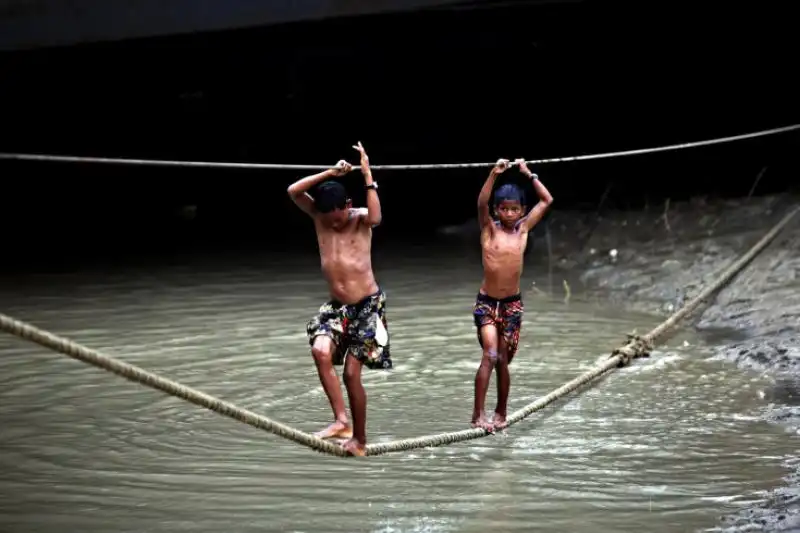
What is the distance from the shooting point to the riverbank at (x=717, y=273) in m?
6.11

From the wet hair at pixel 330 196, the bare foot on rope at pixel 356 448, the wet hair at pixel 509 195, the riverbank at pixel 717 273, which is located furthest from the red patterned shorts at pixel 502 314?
the riverbank at pixel 717 273

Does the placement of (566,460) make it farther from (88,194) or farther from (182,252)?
(88,194)

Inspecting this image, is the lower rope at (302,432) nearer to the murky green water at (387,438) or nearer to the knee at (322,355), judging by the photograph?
the murky green water at (387,438)

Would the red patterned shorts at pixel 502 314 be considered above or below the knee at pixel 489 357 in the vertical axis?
above

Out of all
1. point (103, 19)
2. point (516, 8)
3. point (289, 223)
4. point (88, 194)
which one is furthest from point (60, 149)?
point (516, 8)

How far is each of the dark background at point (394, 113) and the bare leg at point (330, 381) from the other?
26.4ft

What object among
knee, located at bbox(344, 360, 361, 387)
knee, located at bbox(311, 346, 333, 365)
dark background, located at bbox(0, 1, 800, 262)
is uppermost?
dark background, located at bbox(0, 1, 800, 262)

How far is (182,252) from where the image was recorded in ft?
43.8

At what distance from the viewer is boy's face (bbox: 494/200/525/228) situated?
5.28 m

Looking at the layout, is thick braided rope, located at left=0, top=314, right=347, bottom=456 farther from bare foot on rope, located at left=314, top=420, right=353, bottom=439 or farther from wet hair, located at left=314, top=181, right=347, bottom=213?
wet hair, located at left=314, top=181, right=347, bottom=213

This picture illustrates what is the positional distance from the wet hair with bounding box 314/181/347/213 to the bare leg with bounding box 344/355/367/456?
699 millimetres

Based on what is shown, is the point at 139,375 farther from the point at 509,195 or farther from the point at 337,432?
the point at 509,195

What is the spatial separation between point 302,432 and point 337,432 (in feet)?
0.89

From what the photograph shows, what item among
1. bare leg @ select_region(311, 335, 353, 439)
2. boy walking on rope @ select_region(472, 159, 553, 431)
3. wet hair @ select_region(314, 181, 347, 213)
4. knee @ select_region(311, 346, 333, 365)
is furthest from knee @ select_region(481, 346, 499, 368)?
wet hair @ select_region(314, 181, 347, 213)
